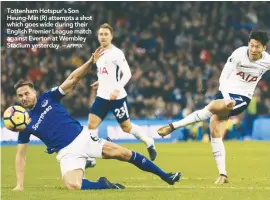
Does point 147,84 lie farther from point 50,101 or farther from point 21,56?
point 50,101

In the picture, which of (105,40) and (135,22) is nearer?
(105,40)

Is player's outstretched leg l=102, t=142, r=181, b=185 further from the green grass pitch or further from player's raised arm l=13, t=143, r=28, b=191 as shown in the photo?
player's raised arm l=13, t=143, r=28, b=191

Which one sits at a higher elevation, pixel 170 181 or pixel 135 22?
pixel 135 22

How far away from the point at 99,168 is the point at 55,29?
37.1 ft

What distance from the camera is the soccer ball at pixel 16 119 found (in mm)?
10914

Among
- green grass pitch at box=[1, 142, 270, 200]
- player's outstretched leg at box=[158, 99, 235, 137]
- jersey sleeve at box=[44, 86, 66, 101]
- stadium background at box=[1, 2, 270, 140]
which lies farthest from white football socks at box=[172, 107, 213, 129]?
stadium background at box=[1, 2, 270, 140]

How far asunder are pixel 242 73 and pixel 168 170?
3.39m

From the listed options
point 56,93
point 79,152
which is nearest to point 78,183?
point 79,152

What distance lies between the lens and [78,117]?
1061 inches

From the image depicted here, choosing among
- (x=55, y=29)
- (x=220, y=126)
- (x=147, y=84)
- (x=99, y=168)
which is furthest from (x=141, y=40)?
(x=220, y=126)

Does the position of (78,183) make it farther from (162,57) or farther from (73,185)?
(162,57)

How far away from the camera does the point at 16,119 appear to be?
10930 millimetres

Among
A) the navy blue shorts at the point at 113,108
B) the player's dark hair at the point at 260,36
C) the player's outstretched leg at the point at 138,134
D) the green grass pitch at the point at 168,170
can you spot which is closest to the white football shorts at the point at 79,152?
the green grass pitch at the point at 168,170

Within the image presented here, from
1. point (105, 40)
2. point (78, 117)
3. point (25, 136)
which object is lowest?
point (78, 117)
